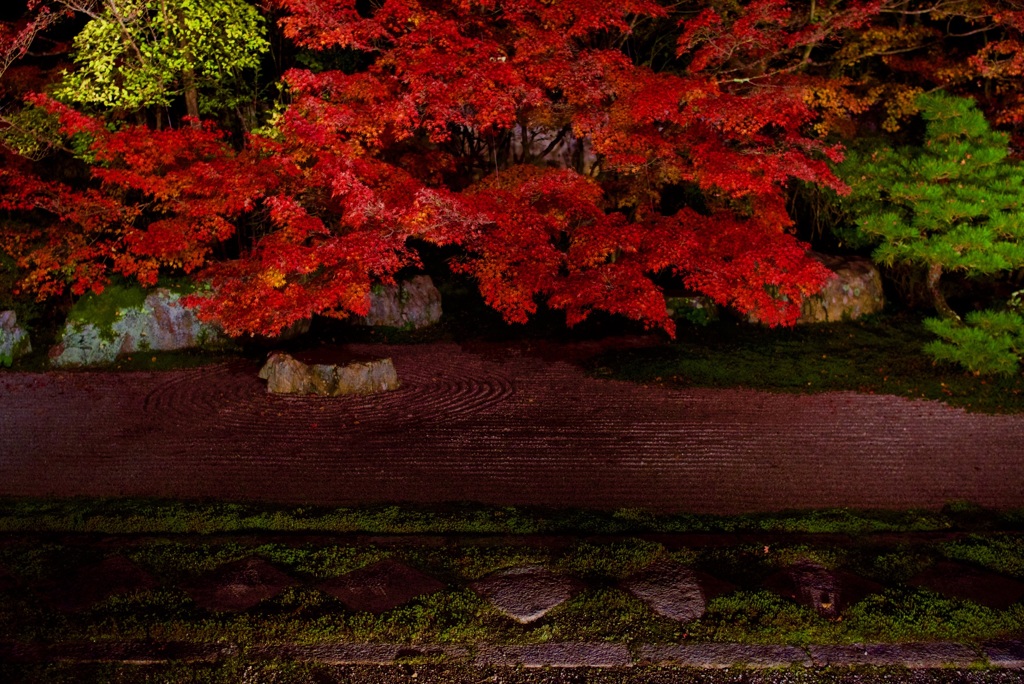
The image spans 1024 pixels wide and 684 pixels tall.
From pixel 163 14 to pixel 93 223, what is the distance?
335cm

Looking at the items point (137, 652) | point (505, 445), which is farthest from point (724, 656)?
point (505, 445)

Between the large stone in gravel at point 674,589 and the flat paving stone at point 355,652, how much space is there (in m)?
1.17

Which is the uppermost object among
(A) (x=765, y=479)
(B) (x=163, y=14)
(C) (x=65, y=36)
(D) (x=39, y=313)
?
(C) (x=65, y=36)

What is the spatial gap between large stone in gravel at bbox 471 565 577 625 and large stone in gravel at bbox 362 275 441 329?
9166mm

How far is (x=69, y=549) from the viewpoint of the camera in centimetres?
488

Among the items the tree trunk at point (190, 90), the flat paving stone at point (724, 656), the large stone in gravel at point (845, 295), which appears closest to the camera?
the flat paving stone at point (724, 656)

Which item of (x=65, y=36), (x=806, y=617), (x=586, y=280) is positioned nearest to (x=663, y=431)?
(x=586, y=280)

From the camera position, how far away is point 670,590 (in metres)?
4.33

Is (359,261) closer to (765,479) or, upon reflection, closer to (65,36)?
(765,479)

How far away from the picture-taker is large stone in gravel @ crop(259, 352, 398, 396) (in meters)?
9.38

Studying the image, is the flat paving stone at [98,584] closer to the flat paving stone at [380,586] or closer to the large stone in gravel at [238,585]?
the large stone in gravel at [238,585]

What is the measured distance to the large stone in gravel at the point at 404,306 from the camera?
1330 cm

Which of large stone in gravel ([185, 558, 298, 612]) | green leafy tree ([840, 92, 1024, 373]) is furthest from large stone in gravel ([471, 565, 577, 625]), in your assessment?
green leafy tree ([840, 92, 1024, 373])

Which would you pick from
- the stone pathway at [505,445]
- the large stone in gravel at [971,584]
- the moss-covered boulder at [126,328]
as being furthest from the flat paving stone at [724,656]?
the moss-covered boulder at [126,328]
